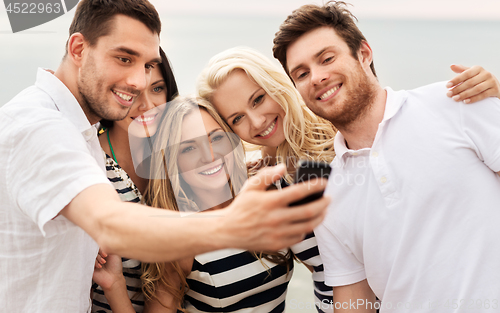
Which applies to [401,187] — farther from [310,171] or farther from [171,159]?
[171,159]

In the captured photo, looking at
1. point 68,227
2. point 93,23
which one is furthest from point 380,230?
point 93,23

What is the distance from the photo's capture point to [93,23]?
1907mm

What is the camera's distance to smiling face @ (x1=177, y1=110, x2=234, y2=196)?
2521mm

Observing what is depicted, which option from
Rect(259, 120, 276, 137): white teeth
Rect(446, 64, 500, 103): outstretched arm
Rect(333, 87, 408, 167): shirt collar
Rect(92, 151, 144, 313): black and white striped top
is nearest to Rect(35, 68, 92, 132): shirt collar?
Rect(92, 151, 144, 313): black and white striped top

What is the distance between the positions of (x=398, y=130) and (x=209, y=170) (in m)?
1.25

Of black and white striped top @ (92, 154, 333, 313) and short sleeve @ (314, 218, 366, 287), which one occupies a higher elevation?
short sleeve @ (314, 218, 366, 287)

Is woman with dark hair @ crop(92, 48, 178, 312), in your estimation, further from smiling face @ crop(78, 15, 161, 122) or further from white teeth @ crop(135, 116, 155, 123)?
smiling face @ crop(78, 15, 161, 122)

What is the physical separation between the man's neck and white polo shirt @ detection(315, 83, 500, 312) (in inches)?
3.5

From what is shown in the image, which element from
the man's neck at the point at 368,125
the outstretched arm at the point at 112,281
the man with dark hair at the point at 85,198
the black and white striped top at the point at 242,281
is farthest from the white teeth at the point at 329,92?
the outstretched arm at the point at 112,281

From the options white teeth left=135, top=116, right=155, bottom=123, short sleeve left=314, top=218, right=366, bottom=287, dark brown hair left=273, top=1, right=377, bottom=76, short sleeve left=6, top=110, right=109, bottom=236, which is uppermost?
dark brown hair left=273, top=1, right=377, bottom=76

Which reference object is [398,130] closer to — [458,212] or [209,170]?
[458,212]

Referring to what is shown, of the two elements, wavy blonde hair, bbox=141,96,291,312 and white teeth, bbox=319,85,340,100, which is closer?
white teeth, bbox=319,85,340,100

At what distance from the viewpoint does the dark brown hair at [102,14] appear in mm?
1896

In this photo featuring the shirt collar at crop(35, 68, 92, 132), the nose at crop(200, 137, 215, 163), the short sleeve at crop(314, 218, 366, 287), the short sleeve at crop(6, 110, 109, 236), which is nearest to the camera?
the short sleeve at crop(6, 110, 109, 236)
